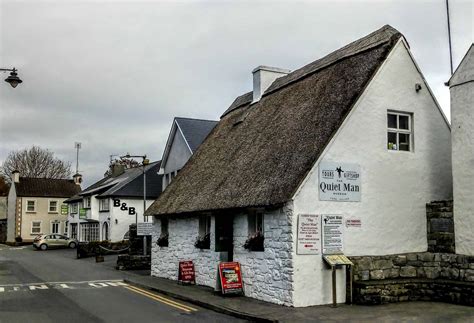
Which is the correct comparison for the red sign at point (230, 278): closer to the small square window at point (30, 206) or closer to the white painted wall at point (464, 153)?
the white painted wall at point (464, 153)

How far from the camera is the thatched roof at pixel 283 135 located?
1425cm

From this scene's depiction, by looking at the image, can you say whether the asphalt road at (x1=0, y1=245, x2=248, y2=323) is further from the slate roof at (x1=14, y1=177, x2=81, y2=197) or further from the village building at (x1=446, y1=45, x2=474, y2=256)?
the slate roof at (x1=14, y1=177, x2=81, y2=197)

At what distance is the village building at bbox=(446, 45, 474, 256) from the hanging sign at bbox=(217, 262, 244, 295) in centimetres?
612

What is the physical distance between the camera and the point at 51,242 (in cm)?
4906

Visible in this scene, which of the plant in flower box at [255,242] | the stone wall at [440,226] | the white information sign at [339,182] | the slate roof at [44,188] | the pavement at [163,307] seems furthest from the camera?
the slate roof at [44,188]

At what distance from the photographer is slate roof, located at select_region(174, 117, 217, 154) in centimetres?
2799

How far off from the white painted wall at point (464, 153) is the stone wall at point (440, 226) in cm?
55

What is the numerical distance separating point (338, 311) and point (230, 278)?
3821 mm

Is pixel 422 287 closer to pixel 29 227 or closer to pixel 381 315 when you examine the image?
pixel 381 315

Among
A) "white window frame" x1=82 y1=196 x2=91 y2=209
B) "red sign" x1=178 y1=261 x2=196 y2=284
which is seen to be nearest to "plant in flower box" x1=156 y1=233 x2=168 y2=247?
"red sign" x1=178 y1=261 x2=196 y2=284

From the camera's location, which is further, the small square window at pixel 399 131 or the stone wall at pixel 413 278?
the small square window at pixel 399 131

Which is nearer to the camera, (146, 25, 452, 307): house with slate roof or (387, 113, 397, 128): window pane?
(146, 25, 452, 307): house with slate roof

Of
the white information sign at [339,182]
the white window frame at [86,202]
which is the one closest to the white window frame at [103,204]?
the white window frame at [86,202]

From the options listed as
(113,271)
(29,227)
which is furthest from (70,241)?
(113,271)
